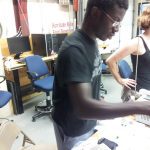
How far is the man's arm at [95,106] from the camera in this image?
742 millimetres

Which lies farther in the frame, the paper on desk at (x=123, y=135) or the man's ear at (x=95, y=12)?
the paper on desk at (x=123, y=135)

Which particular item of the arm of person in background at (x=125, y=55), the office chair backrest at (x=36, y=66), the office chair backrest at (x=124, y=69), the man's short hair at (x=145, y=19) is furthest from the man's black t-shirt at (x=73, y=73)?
the office chair backrest at (x=36, y=66)

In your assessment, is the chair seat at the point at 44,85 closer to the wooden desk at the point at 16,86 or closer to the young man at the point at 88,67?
the wooden desk at the point at 16,86

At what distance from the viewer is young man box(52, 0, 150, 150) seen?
29.5 inches

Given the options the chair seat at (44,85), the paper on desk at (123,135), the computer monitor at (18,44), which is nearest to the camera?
the paper on desk at (123,135)

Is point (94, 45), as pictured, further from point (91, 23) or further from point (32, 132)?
point (32, 132)

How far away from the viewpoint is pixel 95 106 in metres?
0.74

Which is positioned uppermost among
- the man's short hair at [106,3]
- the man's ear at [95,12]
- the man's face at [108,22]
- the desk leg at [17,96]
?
the man's short hair at [106,3]

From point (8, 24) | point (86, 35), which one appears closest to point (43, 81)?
point (8, 24)

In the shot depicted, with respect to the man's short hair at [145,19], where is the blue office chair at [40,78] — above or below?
below

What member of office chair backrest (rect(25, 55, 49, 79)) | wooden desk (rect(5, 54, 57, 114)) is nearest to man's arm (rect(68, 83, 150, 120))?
office chair backrest (rect(25, 55, 49, 79))

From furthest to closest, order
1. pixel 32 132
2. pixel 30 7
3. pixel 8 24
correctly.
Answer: pixel 30 7
pixel 8 24
pixel 32 132

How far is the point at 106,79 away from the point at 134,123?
3.54 metres

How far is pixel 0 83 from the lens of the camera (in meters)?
2.93
